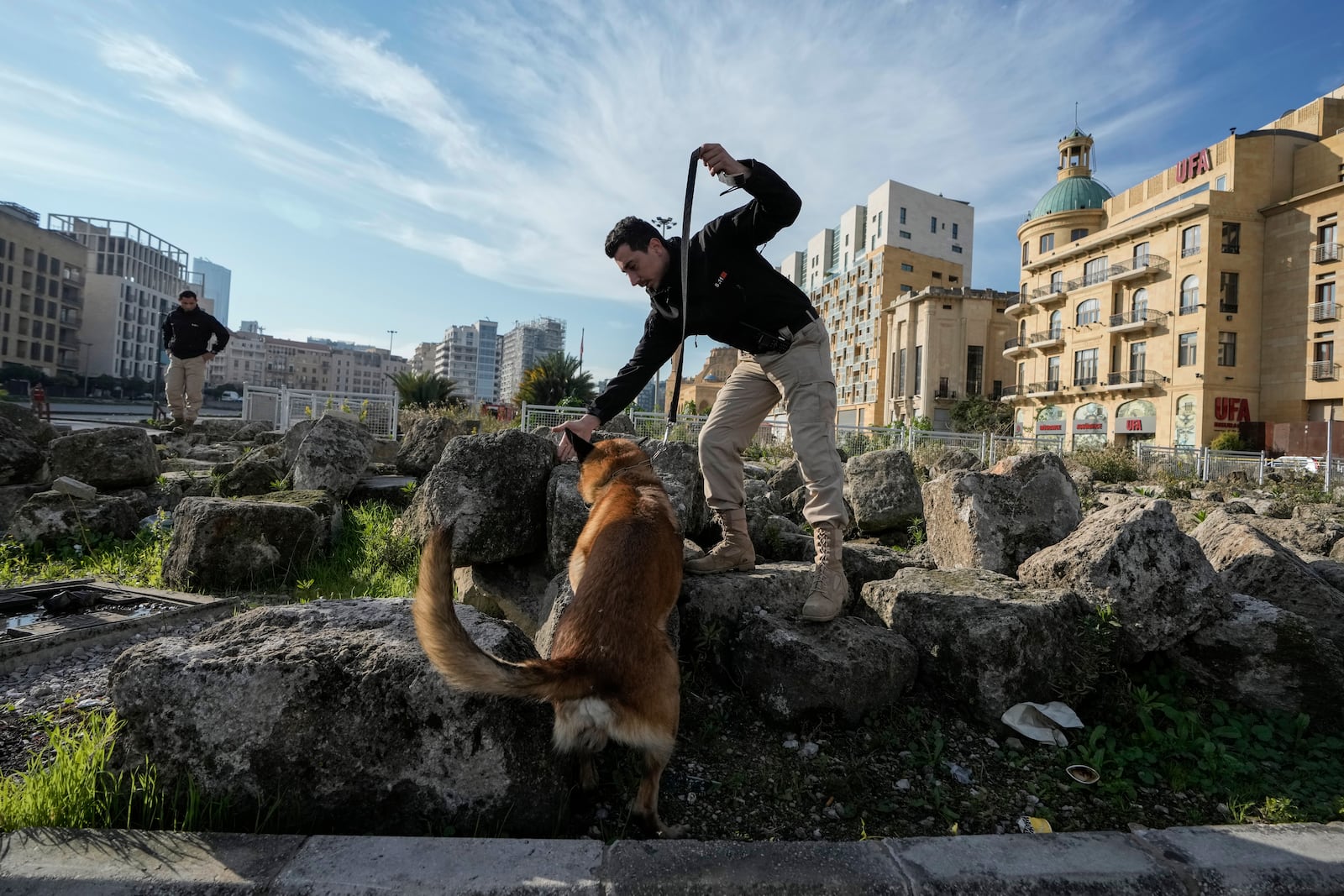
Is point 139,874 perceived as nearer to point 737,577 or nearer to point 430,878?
point 430,878

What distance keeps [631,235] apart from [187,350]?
10612 millimetres

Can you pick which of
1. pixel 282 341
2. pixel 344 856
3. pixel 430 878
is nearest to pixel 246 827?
pixel 344 856

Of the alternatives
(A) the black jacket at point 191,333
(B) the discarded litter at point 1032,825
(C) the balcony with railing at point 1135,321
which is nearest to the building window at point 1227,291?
(C) the balcony with railing at point 1135,321

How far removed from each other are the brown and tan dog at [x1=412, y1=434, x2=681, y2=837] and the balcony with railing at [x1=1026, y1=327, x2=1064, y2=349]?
160 feet

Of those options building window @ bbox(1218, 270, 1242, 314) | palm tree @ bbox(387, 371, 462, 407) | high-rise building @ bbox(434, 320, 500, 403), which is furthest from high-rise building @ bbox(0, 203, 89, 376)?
building window @ bbox(1218, 270, 1242, 314)

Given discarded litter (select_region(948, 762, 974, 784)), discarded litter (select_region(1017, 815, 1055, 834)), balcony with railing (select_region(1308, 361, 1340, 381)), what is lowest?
discarded litter (select_region(1017, 815, 1055, 834))

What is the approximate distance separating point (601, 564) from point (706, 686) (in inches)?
44.2

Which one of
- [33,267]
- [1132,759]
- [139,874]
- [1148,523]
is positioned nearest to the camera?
[139,874]

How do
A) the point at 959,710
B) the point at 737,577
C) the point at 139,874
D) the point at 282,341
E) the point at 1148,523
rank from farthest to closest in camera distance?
the point at 282,341, the point at 737,577, the point at 1148,523, the point at 959,710, the point at 139,874

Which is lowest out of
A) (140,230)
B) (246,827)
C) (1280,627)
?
(246,827)

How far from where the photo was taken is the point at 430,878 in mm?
1731

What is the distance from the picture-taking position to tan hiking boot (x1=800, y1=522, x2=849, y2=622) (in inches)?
124

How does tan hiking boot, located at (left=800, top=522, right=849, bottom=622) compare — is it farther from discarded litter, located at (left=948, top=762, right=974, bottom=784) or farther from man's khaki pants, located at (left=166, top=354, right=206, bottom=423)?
man's khaki pants, located at (left=166, top=354, right=206, bottom=423)

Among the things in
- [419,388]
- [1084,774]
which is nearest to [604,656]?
[1084,774]
